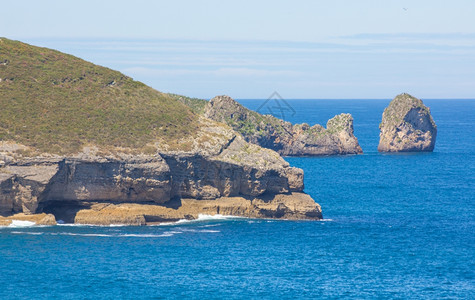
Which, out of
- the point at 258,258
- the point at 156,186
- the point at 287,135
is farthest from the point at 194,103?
the point at 258,258

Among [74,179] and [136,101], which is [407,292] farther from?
A: [136,101]

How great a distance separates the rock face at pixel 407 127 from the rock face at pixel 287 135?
812 centimetres

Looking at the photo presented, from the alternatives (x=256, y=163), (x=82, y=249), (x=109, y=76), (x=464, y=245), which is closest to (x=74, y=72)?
(x=109, y=76)

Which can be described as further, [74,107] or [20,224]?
[74,107]

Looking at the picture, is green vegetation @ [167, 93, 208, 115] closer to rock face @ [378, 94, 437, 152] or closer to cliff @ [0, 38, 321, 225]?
rock face @ [378, 94, 437, 152]

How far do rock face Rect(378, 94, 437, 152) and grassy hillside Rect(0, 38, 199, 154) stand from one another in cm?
8040

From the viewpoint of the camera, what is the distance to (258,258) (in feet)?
212

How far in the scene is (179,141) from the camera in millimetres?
81938

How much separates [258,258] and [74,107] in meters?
32.2

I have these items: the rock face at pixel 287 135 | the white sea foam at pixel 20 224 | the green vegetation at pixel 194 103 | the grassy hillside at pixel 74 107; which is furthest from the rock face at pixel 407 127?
the white sea foam at pixel 20 224

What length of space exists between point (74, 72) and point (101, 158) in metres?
19.7

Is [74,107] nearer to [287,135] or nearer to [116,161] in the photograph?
[116,161]

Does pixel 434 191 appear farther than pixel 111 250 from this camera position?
Yes

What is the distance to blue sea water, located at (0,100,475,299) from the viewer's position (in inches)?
2199
